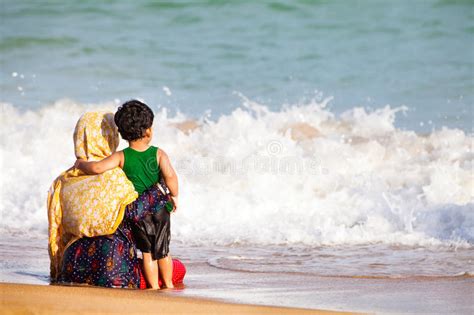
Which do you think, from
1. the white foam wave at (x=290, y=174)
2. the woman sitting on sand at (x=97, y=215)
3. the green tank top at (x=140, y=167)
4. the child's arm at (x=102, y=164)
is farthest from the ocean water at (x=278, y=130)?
the child's arm at (x=102, y=164)

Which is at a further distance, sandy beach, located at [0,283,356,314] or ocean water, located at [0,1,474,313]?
ocean water, located at [0,1,474,313]

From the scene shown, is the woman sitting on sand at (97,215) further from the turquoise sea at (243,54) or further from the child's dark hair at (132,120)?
the turquoise sea at (243,54)

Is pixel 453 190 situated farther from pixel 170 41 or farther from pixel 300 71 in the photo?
pixel 170 41

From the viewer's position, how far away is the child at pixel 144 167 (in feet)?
13.9

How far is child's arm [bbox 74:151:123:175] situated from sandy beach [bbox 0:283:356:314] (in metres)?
0.55

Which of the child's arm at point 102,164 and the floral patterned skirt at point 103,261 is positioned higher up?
the child's arm at point 102,164

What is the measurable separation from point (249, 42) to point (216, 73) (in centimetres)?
102

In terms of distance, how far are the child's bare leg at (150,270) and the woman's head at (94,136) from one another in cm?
51

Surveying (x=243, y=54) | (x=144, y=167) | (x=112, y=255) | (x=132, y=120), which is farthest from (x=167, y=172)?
(x=243, y=54)

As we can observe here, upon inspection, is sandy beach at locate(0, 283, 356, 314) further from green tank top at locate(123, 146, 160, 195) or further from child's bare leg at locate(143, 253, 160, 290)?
green tank top at locate(123, 146, 160, 195)

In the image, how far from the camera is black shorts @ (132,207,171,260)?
4270 millimetres

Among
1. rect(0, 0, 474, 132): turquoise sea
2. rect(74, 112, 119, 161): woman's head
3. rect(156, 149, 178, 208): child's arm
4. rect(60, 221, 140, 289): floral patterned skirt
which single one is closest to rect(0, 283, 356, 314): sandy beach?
rect(60, 221, 140, 289): floral patterned skirt

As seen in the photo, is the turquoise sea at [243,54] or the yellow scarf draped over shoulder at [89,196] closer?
the yellow scarf draped over shoulder at [89,196]

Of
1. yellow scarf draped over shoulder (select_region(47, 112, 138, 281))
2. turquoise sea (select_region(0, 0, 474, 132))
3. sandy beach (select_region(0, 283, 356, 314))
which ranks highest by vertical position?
turquoise sea (select_region(0, 0, 474, 132))
